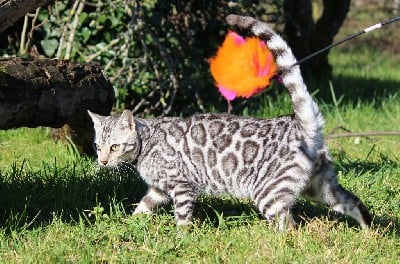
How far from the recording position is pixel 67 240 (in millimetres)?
5051

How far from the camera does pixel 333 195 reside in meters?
5.35

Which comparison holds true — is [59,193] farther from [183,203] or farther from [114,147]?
[183,203]

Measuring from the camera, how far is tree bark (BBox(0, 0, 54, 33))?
16.3 feet

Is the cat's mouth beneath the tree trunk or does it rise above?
beneath

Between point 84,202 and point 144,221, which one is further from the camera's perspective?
point 84,202

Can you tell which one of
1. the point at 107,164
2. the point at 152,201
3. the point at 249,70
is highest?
A: the point at 249,70

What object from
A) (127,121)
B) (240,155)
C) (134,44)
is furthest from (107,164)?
(134,44)

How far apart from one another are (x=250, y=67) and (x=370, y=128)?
2.97 m

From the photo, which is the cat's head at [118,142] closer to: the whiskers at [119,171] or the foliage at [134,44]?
the whiskers at [119,171]

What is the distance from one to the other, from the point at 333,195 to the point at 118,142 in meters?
1.66

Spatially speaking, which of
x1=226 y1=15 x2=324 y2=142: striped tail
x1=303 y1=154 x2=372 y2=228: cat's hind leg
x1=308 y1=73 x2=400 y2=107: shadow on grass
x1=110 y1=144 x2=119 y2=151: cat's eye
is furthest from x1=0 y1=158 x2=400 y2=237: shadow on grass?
x1=308 y1=73 x2=400 y2=107: shadow on grass

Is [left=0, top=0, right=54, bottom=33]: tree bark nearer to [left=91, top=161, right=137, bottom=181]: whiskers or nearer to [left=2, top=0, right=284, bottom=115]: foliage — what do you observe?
[left=91, top=161, right=137, bottom=181]: whiskers

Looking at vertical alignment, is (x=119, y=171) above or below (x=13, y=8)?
below

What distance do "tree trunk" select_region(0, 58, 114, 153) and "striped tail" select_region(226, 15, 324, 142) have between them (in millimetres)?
1608
